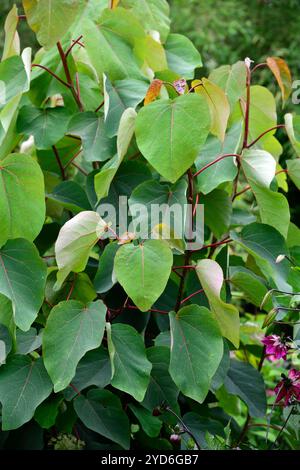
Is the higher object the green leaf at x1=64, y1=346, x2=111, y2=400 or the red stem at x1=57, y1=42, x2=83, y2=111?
the red stem at x1=57, y1=42, x2=83, y2=111

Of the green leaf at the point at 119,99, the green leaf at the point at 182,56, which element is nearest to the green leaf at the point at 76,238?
the green leaf at the point at 119,99

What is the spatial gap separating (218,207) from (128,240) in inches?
12.4

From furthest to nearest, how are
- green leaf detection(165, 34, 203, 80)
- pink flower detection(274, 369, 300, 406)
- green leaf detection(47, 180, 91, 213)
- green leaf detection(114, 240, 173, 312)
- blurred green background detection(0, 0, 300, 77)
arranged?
blurred green background detection(0, 0, 300, 77) → green leaf detection(165, 34, 203, 80) → green leaf detection(47, 180, 91, 213) → pink flower detection(274, 369, 300, 406) → green leaf detection(114, 240, 173, 312)

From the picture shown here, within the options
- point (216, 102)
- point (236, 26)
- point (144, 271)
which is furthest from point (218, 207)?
point (236, 26)

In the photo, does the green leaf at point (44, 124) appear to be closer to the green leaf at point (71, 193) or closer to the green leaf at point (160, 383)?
the green leaf at point (71, 193)

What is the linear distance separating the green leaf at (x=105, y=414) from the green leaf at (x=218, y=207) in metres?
0.44

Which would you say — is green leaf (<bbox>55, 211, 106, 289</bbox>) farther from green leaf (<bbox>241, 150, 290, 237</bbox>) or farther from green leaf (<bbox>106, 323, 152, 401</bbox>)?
green leaf (<bbox>241, 150, 290, 237</bbox>)

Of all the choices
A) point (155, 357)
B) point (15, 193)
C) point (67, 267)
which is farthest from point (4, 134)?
point (155, 357)

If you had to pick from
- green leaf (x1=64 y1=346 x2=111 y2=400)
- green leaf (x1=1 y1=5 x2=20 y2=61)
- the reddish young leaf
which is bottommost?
green leaf (x1=64 y1=346 x2=111 y2=400)

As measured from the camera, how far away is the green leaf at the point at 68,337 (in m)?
1.29

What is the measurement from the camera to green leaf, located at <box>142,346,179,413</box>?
1.48m

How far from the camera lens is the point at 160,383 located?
1.48 m

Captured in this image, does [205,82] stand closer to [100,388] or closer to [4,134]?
[4,134]

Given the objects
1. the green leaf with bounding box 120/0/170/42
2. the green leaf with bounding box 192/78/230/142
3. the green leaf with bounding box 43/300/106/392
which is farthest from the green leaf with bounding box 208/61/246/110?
the green leaf with bounding box 43/300/106/392
